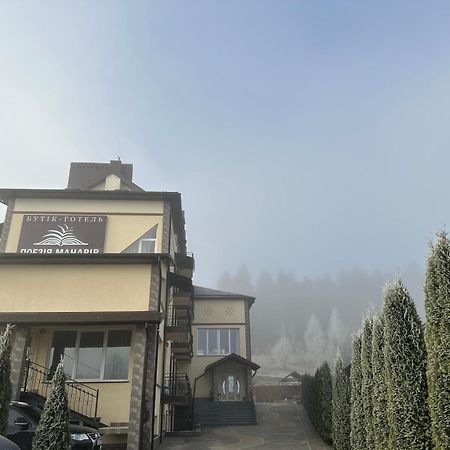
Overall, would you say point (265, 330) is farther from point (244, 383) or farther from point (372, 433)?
point (372, 433)

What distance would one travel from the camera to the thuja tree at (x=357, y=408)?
1002 cm

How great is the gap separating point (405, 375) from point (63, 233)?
46.5ft

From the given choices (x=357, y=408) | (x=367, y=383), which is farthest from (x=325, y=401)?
(x=367, y=383)

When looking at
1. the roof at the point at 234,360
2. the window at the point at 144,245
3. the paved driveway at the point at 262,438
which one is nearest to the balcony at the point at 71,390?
the paved driveway at the point at 262,438

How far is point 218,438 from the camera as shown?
1658cm

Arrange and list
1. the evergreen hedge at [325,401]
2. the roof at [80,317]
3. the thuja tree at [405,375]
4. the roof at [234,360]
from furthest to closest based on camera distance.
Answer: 1. the roof at [234,360]
2. the evergreen hedge at [325,401]
3. the roof at [80,317]
4. the thuja tree at [405,375]

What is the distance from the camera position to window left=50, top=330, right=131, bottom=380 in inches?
513

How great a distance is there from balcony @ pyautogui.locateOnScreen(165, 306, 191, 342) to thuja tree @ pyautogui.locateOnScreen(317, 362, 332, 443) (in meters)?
5.70

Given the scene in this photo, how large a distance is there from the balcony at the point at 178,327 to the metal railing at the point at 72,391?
4584mm

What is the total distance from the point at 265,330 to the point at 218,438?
259 ft

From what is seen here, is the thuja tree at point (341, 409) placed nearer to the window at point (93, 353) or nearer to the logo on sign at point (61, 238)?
the window at point (93, 353)

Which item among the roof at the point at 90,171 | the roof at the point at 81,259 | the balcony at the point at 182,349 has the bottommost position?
the balcony at the point at 182,349

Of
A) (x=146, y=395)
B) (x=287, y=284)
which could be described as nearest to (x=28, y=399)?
(x=146, y=395)

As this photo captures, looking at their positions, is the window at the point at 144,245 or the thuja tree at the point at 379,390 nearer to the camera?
the thuja tree at the point at 379,390
